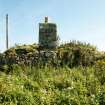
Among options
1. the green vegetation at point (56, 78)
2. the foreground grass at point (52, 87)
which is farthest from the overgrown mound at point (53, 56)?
the foreground grass at point (52, 87)

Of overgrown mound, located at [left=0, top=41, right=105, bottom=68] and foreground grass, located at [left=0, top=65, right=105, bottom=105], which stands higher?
overgrown mound, located at [left=0, top=41, right=105, bottom=68]

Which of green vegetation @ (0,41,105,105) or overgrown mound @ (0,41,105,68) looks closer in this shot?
green vegetation @ (0,41,105,105)

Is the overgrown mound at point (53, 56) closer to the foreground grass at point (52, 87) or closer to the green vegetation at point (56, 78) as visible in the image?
the green vegetation at point (56, 78)

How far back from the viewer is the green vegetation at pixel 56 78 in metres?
12.5

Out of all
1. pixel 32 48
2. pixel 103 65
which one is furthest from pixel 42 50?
pixel 103 65

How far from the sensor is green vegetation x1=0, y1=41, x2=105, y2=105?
1247 centimetres

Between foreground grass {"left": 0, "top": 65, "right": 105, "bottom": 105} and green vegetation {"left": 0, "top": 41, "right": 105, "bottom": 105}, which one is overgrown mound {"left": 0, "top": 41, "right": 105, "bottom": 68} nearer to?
green vegetation {"left": 0, "top": 41, "right": 105, "bottom": 105}

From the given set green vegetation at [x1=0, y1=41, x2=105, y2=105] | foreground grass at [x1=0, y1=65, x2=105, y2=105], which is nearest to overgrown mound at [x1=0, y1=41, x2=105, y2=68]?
green vegetation at [x1=0, y1=41, x2=105, y2=105]

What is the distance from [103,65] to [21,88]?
4.22 m

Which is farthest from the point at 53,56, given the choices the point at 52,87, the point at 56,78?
the point at 52,87

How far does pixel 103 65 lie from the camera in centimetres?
1642

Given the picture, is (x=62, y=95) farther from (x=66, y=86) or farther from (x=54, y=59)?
(x=54, y=59)

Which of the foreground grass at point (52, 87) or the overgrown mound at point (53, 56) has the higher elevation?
the overgrown mound at point (53, 56)

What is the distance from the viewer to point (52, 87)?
1405 centimetres
